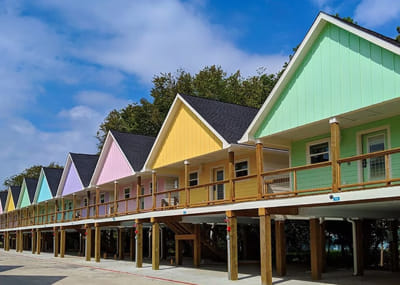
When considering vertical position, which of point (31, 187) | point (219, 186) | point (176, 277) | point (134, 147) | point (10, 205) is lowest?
point (176, 277)

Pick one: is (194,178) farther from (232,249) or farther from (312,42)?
(312,42)

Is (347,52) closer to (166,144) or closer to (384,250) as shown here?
(166,144)

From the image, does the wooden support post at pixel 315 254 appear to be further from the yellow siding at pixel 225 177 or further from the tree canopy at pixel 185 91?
the tree canopy at pixel 185 91

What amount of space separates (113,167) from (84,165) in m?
9.04

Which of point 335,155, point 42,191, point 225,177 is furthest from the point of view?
point 42,191

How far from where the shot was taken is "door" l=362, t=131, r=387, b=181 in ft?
56.4

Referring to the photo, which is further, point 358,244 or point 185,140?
point 185,140

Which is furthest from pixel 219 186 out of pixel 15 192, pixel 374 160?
pixel 15 192

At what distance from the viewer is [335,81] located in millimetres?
16625

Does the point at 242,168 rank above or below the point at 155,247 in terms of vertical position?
above

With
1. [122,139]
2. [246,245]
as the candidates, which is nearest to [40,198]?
[122,139]

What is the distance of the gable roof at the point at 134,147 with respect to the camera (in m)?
31.5

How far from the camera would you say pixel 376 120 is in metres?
17.8

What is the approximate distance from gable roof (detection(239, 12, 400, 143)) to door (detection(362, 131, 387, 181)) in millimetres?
3611
